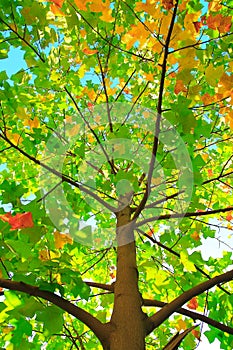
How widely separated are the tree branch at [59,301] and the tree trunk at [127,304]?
6 cm

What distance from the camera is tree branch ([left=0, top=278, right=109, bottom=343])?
57.7 inches

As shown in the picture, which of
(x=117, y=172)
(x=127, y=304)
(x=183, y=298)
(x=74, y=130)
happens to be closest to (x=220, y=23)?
(x=117, y=172)

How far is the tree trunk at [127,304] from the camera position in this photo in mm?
1547

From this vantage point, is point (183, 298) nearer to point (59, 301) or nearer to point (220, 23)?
point (59, 301)

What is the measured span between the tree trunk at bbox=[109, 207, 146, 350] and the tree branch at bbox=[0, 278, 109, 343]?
0.06 m

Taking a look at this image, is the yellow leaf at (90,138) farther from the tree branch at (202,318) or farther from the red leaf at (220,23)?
the tree branch at (202,318)

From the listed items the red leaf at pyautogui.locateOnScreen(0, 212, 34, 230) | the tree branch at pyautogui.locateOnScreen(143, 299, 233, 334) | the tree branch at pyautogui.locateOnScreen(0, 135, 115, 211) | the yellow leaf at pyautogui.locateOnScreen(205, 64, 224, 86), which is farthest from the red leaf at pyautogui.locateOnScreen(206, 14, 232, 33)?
the tree branch at pyautogui.locateOnScreen(143, 299, 233, 334)

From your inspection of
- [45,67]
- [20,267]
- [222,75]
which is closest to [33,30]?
[45,67]

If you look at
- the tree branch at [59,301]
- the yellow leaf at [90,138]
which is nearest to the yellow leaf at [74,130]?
the yellow leaf at [90,138]

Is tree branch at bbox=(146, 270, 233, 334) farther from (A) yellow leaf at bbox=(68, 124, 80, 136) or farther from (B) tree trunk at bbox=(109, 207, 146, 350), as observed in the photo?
(A) yellow leaf at bbox=(68, 124, 80, 136)

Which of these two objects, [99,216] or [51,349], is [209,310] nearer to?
[51,349]

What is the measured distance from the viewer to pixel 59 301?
5.02ft

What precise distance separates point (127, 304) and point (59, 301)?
42cm

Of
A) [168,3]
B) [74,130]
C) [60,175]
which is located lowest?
[60,175]
